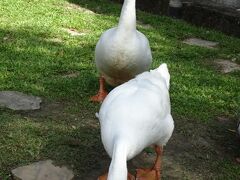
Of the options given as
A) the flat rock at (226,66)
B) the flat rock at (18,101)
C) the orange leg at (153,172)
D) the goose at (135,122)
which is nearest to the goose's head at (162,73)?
the goose at (135,122)

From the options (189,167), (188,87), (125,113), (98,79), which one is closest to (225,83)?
(188,87)

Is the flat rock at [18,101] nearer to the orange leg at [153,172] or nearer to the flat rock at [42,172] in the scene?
the flat rock at [42,172]

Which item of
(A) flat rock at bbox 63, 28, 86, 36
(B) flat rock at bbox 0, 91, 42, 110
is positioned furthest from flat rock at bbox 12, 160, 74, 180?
(A) flat rock at bbox 63, 28, 86, 36

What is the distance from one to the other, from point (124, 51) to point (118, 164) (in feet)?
8.08

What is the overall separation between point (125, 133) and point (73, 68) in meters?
3.58

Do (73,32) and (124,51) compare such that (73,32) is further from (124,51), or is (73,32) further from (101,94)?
(124,51)

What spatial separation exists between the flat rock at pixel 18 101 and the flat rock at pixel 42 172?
49.9 inches

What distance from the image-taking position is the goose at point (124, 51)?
5.60 metres

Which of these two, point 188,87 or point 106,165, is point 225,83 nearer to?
point 188,87

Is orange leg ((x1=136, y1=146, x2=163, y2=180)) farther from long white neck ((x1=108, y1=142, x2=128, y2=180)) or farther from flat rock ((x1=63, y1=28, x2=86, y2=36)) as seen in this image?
flat rock ((x1=63, y1=28, x2=86, y2=36))

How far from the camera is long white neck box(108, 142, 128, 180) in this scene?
3.24 metres

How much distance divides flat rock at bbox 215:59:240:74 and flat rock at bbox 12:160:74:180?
172 inches

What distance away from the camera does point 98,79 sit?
685cm

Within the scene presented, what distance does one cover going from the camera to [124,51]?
5.59 meters
